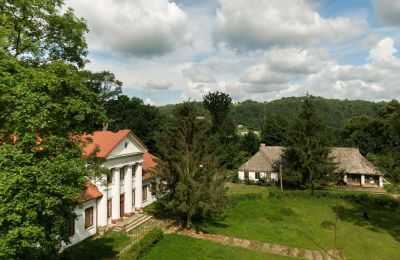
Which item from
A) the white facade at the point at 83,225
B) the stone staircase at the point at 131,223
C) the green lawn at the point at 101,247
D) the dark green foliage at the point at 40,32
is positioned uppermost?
the dark green foliage at the point at 40,32

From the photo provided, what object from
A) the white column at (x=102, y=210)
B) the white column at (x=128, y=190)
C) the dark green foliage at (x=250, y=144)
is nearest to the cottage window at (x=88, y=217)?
the white column at (x=102, y=210)

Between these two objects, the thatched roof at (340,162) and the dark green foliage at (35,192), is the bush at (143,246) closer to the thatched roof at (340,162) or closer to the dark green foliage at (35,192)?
the dark green foliage at (35,192)

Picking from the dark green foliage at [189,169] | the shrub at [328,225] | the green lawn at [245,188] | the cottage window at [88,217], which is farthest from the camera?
the green lawn at [245,188]

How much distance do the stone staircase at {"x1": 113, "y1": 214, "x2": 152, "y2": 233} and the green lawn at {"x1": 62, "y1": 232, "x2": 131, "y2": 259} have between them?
1023 mm

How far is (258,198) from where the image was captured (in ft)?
130

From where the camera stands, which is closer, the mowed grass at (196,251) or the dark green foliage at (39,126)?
the dark green foliage at (39,126)

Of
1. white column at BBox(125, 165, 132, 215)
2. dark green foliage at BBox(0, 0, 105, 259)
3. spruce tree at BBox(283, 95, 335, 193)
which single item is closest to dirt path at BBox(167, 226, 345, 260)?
white column at BBox(125, 165, 132, 215)

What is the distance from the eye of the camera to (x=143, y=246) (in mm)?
20859

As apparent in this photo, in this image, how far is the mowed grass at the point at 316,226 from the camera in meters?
23.8

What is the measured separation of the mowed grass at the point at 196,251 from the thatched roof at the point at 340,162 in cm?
2865

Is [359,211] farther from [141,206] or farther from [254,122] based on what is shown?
[254,122]

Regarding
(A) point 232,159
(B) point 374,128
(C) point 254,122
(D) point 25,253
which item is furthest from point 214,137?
(C) point 254,122

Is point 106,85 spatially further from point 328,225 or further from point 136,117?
point 328,225

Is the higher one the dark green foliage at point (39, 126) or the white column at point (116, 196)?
the dark green foliage at point (39, 126)
